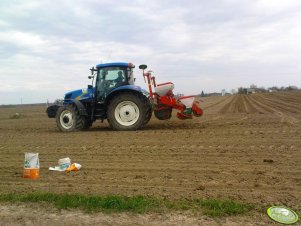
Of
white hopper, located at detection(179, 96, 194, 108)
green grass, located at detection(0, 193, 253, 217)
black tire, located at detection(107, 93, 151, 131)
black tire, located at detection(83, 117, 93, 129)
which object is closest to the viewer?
green grass, located at detection(0, 193, 253, 217)

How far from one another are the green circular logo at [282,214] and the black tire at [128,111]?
24.4ft

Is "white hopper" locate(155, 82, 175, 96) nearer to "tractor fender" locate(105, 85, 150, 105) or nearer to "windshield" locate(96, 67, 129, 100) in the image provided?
"tractor fender" locate(105, 85, 150, 105)

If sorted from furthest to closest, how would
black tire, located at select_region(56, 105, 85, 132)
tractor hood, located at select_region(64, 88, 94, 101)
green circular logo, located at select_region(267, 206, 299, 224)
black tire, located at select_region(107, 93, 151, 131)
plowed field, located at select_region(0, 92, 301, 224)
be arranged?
tractor hood, located at select_region(64, 88, 94, 101) < black tire, located at select_region(56, 105, 85, 132) < black tire, located at select_region(107, 93, 151, 131) < plowed field, located at select_region(0, 92, 301, 224) < green circular logo, located at select_region(267, 206, 299, 224)

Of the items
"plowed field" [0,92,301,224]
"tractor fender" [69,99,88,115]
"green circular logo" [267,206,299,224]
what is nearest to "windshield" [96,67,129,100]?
"tractor fender" [69,99,88,115]

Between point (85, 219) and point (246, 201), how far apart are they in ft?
6.82

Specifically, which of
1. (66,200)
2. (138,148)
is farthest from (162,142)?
(66,200)

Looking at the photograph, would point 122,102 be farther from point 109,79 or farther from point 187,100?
point 187,100

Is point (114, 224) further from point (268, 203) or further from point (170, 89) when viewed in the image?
point (170, 89)

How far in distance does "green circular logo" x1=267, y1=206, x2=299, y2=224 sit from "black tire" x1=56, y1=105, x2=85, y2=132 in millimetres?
8485

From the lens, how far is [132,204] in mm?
4645

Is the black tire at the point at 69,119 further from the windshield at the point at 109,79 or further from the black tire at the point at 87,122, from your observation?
the windshield at the point at 109,79

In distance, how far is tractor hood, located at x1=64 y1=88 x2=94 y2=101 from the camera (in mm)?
12125

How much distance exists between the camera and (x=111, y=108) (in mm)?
11617

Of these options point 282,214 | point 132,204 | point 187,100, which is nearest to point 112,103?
point 187,100
